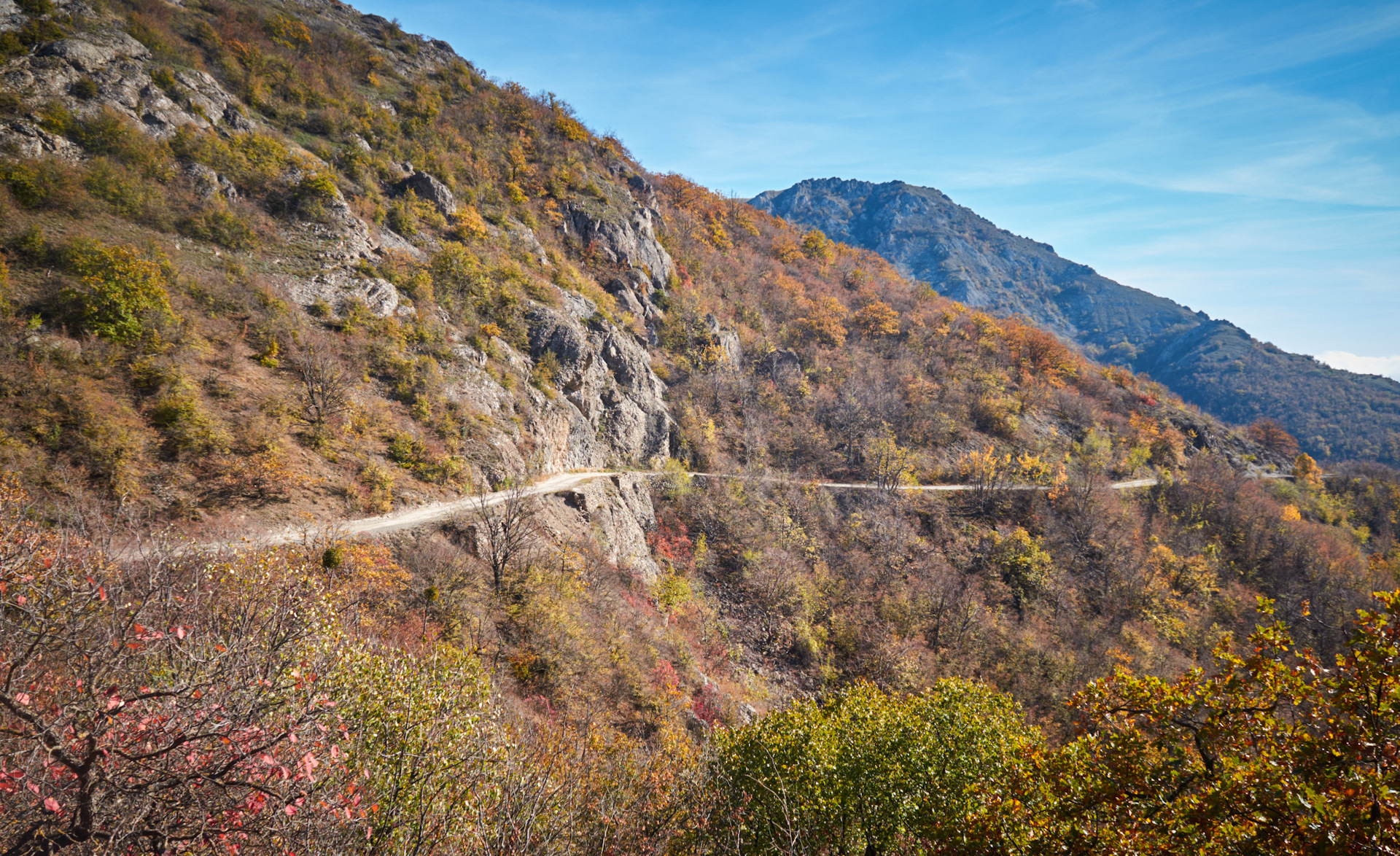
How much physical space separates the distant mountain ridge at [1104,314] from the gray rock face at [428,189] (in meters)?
122

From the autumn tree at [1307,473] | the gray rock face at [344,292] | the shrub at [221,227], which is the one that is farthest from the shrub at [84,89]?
the autumn tree at [1307,473]

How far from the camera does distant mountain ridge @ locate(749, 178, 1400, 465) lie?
3787 inches

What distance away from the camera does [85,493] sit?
13.0 m

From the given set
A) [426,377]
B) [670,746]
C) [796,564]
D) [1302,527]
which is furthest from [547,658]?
[1302,527]

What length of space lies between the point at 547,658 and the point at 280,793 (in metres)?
10.7

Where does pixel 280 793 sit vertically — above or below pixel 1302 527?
below

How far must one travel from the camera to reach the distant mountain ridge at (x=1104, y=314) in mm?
96188

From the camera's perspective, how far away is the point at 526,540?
67.6 feet

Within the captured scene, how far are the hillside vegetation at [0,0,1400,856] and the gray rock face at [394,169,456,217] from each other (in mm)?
381

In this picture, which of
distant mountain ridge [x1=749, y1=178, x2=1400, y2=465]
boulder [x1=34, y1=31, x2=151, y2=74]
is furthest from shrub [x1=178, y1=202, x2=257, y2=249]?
distant mountain ridge [x1=749, y1=178, x2=1400, y2=465]

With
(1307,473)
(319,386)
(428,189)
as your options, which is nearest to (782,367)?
(428,189)

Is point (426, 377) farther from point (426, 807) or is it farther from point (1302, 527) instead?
point (1302, 527)

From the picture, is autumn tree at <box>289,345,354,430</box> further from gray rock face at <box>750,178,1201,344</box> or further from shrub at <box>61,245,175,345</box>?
gray rock face at <box>750,178,1201,344</box>

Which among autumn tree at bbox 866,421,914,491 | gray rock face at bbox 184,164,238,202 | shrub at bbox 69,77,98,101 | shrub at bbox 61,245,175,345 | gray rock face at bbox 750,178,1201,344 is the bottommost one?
autumn tree at bbox 866,421,914,491
